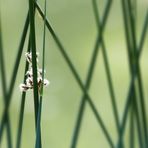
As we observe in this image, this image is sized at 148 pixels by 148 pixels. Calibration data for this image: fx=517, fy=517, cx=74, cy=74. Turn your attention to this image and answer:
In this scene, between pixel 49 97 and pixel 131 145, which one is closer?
pixel 131 145

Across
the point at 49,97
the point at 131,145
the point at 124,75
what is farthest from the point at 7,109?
the point at 124,75

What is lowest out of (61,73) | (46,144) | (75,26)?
(46,144)

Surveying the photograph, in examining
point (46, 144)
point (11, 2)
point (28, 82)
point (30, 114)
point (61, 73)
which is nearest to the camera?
point (28, 82)

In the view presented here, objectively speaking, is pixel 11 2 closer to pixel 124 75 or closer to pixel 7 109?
pixel 124 75

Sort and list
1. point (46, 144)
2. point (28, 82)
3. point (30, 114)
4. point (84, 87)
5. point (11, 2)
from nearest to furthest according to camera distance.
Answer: point (28, 82) < point (84, 87) < point (46, 144) < point (30, 114) < point (11, 2)

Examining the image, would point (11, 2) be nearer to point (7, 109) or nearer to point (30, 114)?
point (30, 114)

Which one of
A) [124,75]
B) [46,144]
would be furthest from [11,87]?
[124,75]

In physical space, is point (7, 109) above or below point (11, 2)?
below
